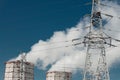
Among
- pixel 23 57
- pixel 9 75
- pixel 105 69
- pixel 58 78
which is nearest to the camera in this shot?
pixel 105 69

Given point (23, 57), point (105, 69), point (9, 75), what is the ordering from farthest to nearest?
point (9, 75) < point (23, 57) < point (105, 69)

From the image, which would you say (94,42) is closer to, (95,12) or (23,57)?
(95,12)

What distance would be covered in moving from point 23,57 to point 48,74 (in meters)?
70.9

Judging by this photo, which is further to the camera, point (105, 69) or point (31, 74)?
point (31, 74)

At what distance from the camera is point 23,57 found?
Result: 8300 centimetres

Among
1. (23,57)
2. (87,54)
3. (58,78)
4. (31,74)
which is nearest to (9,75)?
(31,74)

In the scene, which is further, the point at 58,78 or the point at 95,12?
the point at 58,78

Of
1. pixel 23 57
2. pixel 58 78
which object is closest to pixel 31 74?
pixel 58 78

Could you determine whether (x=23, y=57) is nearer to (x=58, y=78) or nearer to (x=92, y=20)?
(x=92, y=20)

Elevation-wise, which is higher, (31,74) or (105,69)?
(31,74)

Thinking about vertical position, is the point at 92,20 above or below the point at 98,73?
above

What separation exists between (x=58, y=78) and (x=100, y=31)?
83650 mm

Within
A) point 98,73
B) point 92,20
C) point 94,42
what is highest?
point 92,20

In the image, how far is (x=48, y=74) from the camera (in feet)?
502
